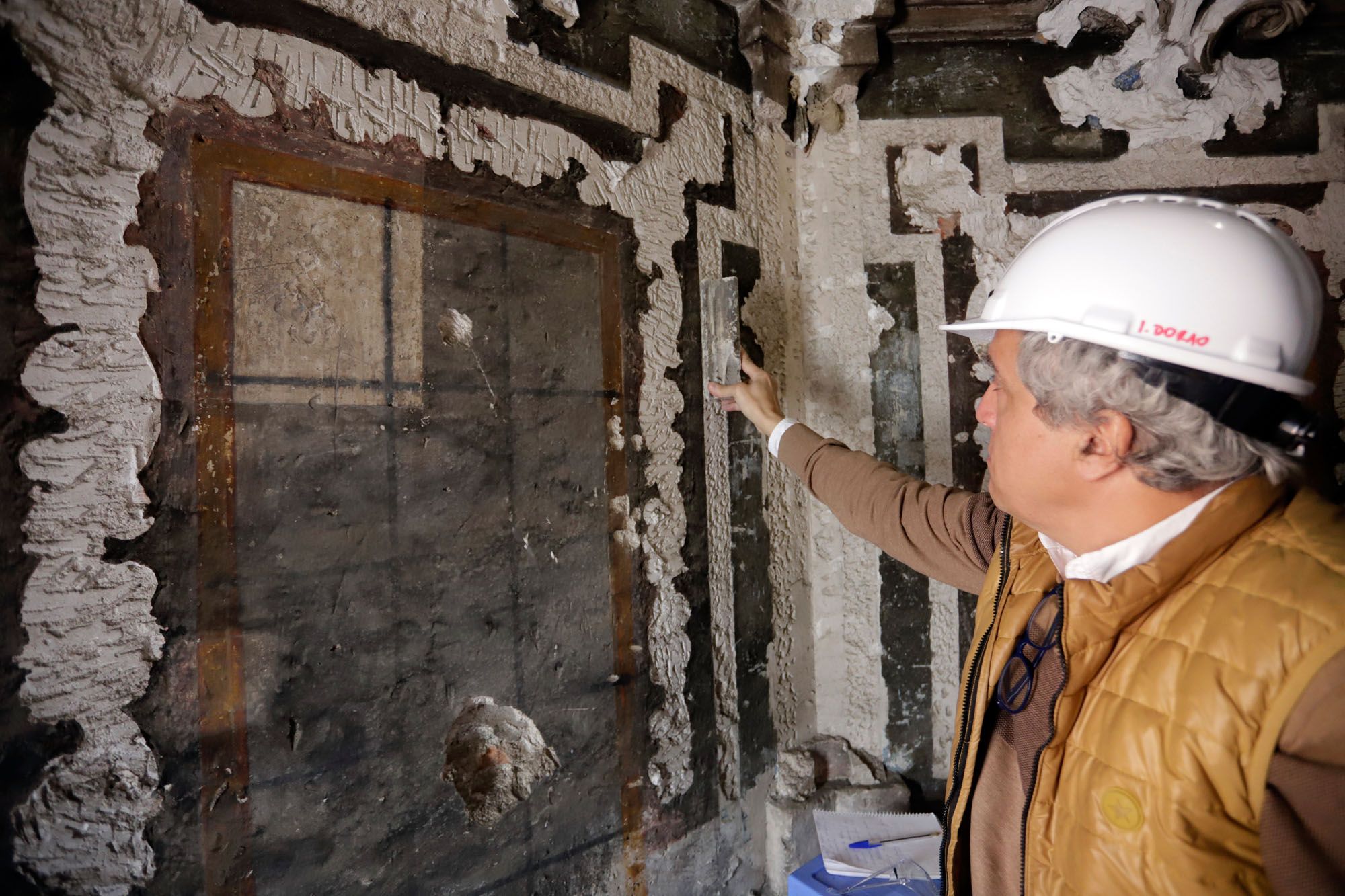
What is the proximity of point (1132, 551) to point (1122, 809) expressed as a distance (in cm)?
35

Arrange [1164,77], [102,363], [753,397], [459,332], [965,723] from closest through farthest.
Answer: [102,363], [965,723], [459,332], [753,397], [1164,77]

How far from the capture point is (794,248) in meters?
2.24

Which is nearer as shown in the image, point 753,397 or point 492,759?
point 492,759

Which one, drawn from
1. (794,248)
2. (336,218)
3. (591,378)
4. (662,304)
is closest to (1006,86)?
(794,248)

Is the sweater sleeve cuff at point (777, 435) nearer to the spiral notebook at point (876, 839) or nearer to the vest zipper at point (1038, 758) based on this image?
the vest zipper at point (1038, 758)

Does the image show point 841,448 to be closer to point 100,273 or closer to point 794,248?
point 794,248

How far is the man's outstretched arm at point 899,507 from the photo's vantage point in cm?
146

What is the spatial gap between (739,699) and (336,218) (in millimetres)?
1593

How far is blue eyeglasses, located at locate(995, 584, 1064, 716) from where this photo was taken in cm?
106

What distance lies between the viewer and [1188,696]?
0.82 m

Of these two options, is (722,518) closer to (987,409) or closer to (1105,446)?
(987,409)

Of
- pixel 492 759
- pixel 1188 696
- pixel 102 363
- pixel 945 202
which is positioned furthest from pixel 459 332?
pixel 945 202

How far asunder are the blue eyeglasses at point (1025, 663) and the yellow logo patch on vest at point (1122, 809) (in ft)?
0.63

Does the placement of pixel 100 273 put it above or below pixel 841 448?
above
